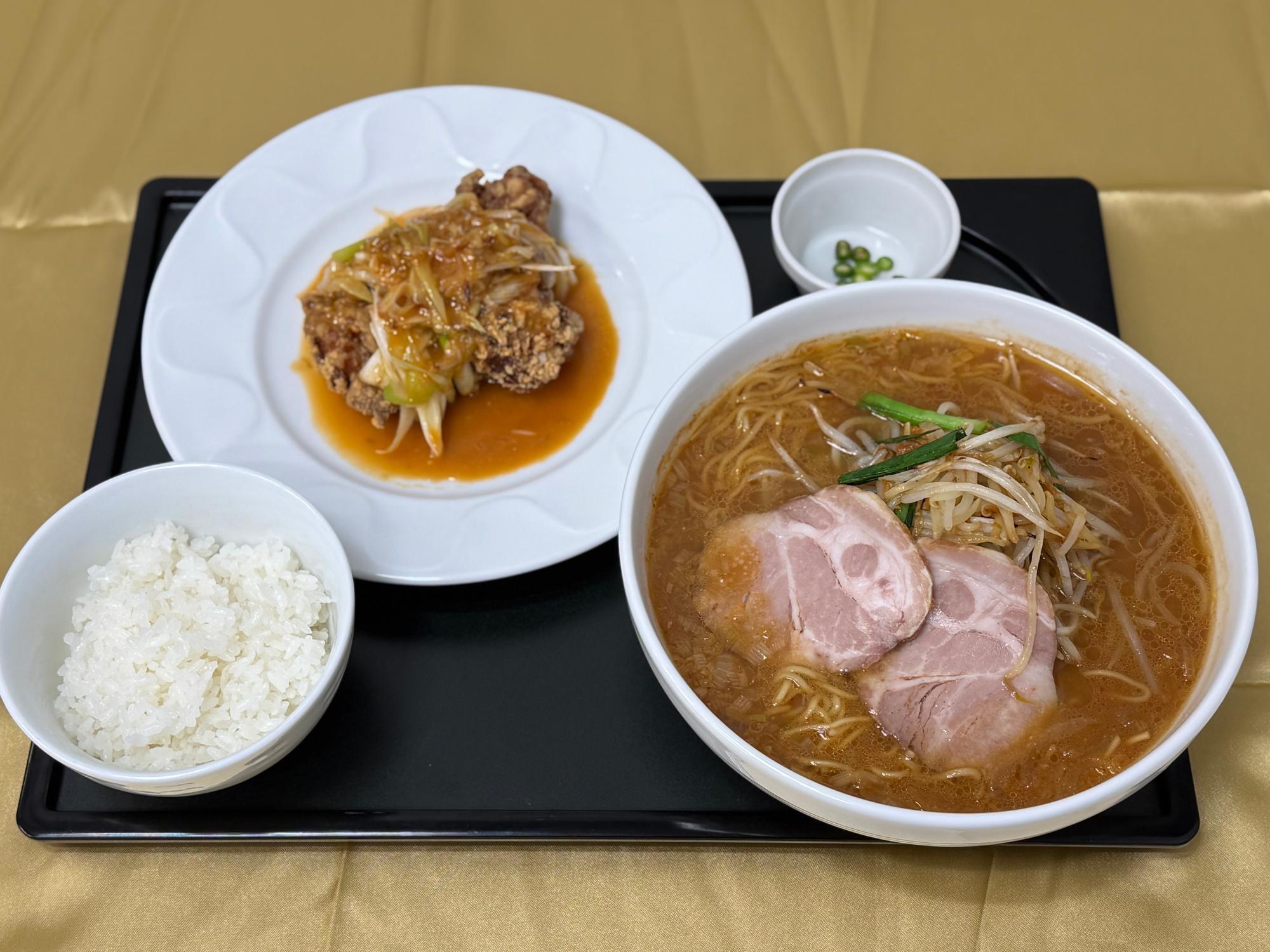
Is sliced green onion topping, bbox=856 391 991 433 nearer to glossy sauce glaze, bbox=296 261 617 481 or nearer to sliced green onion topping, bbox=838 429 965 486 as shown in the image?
sliced green onion topping, bbox=838 429 965 486

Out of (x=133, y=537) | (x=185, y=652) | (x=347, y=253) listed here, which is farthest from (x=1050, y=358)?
(x=133, y=537)

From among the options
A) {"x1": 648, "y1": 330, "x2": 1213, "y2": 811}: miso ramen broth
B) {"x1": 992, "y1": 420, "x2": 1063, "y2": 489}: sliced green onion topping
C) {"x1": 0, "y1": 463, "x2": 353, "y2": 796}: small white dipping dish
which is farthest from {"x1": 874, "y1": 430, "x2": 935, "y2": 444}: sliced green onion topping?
{"x1": 0, "y1": 463, "x2": 353, "y2": 796}: small white dipping dish

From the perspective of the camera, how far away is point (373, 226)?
9.68ft

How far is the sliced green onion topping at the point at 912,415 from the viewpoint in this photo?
2066 mm

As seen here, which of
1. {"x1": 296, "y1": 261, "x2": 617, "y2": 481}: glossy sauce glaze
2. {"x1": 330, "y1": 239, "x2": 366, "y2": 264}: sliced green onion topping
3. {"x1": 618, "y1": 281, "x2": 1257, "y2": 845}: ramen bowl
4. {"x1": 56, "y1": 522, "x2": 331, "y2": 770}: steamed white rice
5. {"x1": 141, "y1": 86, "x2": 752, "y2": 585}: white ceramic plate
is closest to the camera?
{"x1": 618, "y1": 281, "x2": 1257, "y2": 845}: ramen bowl

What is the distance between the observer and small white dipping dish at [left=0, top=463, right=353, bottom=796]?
194cm

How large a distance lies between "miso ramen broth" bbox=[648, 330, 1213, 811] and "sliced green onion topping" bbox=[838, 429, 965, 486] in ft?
0.27

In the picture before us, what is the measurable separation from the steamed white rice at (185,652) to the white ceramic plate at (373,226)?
205 mm

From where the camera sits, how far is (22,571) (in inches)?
82.6

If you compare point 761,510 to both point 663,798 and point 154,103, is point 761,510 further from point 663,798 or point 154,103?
point 154,103

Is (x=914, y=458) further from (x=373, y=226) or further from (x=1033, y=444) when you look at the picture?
(x=373, y=226)

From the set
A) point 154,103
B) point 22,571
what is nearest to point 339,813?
point 22,571

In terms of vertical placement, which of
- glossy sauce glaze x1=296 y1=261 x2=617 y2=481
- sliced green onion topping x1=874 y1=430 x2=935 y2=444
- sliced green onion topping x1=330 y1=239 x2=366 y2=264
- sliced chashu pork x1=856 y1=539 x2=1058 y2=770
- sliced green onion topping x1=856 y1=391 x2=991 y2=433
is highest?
sliced green onion topping x1=856 y1=391 x2=991 y2=433

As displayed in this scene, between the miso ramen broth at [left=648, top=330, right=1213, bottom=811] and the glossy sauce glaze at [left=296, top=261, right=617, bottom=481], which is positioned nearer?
the miso ramen broth at [left=648, top=330, right=1213, bottom=811]
